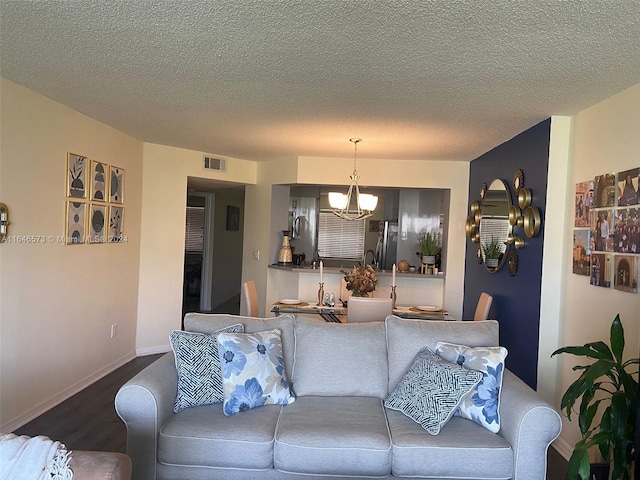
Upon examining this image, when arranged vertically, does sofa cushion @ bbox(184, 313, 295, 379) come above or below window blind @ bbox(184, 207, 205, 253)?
below

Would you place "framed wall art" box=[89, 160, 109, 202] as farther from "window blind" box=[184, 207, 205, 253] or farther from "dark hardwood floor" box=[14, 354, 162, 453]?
"window blind" box=[184, 207, 205, 253]

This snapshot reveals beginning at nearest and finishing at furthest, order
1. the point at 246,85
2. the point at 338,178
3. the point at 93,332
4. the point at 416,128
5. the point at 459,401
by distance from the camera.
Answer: the point at 459,401 < the point at 246,85 < the point at 416,128 < the point at 93,332 < the point at 338,178

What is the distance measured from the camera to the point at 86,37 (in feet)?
7.55

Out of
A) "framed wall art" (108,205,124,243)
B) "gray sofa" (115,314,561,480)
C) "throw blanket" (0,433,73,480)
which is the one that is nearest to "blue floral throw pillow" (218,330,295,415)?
"gray sofa" (115,314,561,480)

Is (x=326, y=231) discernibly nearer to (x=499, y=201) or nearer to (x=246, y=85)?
(x=499, y=201)

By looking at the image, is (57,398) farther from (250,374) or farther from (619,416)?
(619,416)

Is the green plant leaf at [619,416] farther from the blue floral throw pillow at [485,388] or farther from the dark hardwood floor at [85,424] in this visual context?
the dark hardwood floor at [85,424]

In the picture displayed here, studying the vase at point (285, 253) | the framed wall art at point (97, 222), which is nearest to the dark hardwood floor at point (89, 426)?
the framed wall art at point (97, 222)

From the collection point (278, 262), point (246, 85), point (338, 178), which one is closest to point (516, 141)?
point (338, 178)

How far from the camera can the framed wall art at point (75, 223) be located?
3.80 meters

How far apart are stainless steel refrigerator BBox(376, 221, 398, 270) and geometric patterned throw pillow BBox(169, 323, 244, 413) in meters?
4.45

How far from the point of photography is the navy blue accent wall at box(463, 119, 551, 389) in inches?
141

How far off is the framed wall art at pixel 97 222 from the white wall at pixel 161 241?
2.92 feet

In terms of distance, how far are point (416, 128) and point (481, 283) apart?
1.97m
